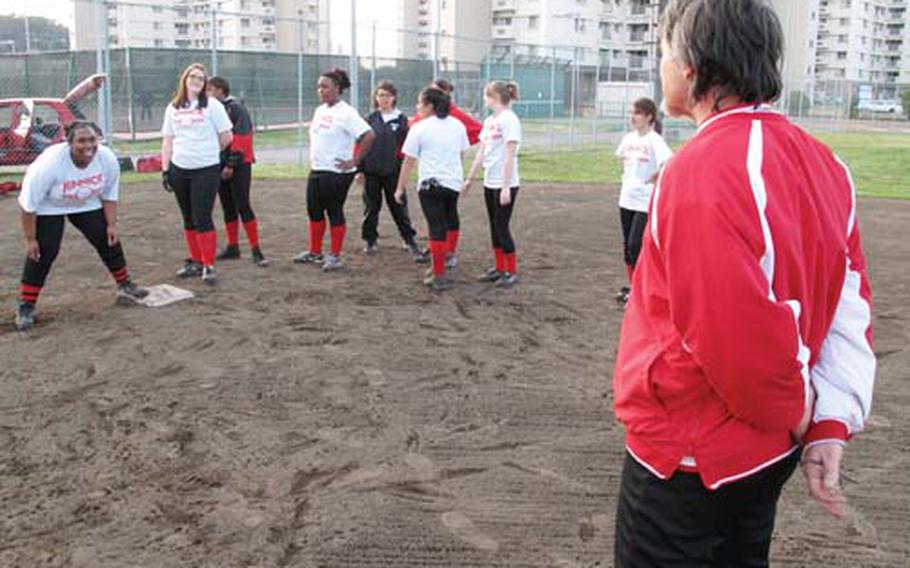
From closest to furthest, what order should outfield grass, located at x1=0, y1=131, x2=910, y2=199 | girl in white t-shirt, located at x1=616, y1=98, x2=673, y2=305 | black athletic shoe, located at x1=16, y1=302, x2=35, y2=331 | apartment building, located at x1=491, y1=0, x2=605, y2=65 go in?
black athletic shoe, located at x1=16, y1=302, x2=35, y2=331, girl in white t-shirt, located at x1=616, y1=98, x2=673, y2=305, outfield grass, located at x1=0, y1=131, x2=910, y2=199, apartment building, located at x1=491, y1=0, x2=605, y2=65

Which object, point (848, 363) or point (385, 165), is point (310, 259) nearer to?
point (385, 165)

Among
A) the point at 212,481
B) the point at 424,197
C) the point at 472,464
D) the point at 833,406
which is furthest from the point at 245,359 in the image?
the point at 833,406

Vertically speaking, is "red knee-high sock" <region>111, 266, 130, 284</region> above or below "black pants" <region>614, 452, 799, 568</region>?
below

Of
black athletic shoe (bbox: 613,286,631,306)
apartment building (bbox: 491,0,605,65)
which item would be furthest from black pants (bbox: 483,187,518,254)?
apartment building (bbox: 491,0,605,65)

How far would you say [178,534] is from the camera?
3.70m

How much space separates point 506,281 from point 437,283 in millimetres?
726

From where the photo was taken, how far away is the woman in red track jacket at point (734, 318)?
1632 millimetres

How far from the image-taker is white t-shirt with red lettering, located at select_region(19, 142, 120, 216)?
6715mm

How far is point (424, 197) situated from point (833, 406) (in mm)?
6702

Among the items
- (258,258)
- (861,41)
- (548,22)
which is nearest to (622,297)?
(258,258)

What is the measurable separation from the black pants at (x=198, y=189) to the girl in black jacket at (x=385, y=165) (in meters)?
1.92

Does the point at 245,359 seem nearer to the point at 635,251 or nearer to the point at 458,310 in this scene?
the point at 458,310

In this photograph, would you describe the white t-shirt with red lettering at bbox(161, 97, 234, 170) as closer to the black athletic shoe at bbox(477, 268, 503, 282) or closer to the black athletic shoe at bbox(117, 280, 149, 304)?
the black athletic shoe at bbox(117, 280, 149, 304)

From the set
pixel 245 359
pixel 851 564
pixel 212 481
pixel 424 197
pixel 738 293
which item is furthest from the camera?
pixel 424 197
